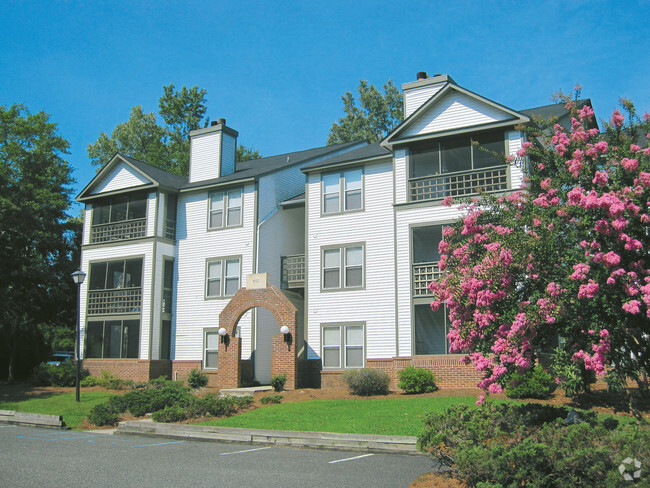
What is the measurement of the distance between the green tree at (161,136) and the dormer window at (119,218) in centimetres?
1548

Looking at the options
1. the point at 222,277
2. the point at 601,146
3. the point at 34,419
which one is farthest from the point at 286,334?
the point at 601,146

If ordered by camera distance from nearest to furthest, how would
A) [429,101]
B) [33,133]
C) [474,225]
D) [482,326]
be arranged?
[482,326] → [474,225] → [429,101] → [33,133]

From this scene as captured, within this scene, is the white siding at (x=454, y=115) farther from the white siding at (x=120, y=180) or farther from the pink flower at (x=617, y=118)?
the white siding at (x=120, y=180)

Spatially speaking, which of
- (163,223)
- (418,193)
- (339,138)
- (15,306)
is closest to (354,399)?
(418,193)

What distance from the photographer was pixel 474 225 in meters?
10.8

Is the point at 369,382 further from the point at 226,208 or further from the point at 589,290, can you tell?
the point at 589,290

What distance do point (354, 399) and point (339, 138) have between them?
35.6 meters

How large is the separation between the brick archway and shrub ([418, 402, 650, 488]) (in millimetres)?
14373

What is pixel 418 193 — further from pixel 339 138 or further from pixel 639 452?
pixel 339 138

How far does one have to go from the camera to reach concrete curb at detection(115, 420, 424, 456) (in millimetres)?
12586

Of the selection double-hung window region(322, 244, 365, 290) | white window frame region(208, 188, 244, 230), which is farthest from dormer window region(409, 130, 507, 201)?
white window frame region(208, 188, 244, 230)

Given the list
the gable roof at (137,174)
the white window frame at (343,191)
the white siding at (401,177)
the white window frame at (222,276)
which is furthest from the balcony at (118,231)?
the white siding at (401,177)

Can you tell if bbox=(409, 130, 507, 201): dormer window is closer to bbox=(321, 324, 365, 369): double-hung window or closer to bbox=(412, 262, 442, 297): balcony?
bbox=(412, 262, 442, 297): balcony

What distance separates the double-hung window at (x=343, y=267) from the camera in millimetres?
25438
